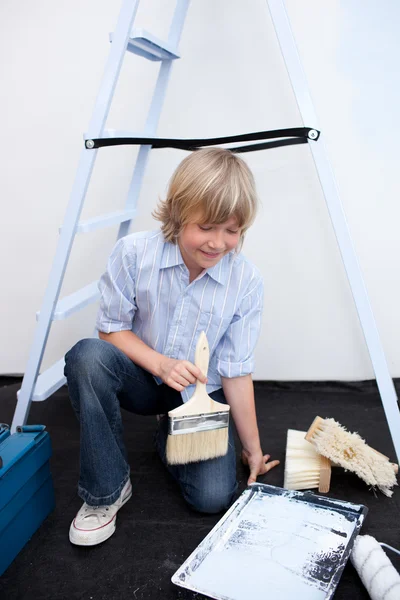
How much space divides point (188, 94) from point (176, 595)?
1.32 meters

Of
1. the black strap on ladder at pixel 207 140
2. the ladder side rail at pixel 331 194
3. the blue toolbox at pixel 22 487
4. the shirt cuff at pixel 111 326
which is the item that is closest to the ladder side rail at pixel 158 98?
the black strap on ladder at pixel 207 140

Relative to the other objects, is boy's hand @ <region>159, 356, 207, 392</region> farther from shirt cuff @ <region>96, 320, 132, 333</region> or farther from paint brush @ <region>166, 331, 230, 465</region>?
shirt cuff @ <region>96, 320, 132, 333</region>

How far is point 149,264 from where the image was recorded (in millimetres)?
1151

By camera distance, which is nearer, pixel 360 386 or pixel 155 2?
pixel 155 2

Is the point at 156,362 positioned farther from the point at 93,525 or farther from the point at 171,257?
the point at 93,525

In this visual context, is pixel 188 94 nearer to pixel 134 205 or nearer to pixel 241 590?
pixel 134 205

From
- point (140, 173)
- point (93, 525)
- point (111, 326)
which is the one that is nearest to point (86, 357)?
point (111, 326)

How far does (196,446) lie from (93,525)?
26 centimetres

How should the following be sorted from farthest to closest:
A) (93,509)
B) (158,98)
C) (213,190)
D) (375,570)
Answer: (158,98), (93,509), (213,190), (375,570)

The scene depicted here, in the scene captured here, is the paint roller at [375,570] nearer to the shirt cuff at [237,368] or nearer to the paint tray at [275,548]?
the paint tray at [275,548]

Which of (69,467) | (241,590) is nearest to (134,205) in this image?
(69,467)

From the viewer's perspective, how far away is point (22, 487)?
1.06m

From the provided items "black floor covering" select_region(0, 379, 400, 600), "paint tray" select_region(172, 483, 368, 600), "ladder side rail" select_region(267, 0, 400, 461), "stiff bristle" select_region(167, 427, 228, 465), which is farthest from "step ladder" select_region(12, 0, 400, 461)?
"stiff bristle" select_region(167, 427, 228, 465)

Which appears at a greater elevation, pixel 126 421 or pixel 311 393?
pixel 311 393
